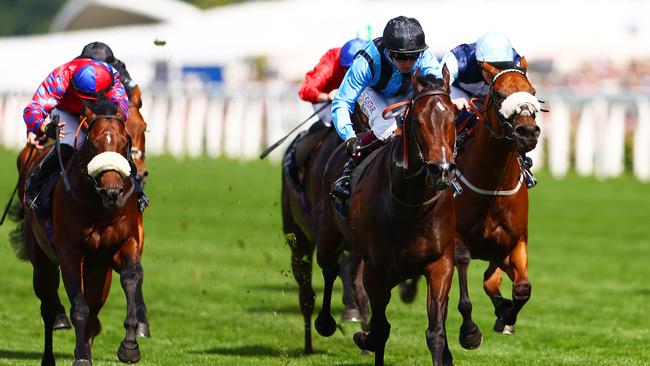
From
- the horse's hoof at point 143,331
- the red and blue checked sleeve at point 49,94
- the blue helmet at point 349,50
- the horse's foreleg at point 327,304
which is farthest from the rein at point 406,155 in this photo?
the horse's hoof at point 143,331

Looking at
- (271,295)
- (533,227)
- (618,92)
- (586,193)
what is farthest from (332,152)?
(618,92)

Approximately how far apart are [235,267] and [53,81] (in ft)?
22.5

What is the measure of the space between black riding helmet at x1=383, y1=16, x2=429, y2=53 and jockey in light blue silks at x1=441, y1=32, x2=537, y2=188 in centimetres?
69

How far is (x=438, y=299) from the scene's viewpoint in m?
7.52

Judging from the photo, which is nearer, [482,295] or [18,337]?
[18,337]

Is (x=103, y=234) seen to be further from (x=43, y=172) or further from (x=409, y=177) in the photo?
(x=409, y=177)

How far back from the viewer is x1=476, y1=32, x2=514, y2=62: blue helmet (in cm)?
880

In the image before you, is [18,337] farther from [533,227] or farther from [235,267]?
[533,227]

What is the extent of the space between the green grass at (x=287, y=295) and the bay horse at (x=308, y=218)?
1.27ft

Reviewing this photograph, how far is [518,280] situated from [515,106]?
1.22 meters

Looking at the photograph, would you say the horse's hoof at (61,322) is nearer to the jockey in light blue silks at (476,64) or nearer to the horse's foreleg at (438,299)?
the jockey in light blue silks at (476,64)

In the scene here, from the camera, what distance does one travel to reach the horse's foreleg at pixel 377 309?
7.87 meters

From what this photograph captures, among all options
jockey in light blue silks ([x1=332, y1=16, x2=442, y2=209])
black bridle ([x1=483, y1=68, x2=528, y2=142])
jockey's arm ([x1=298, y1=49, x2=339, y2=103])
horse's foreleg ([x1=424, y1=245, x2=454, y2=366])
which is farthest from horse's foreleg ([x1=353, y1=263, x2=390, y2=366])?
jockey's arm ([x1=298, y1=49, x2=339, y2=103])

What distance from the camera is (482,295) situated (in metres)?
13.9
